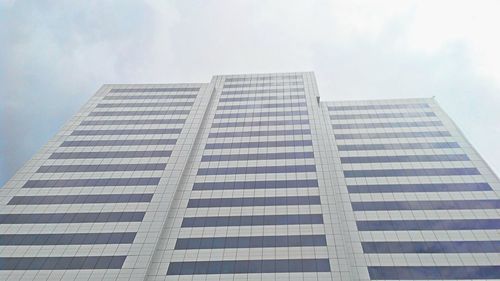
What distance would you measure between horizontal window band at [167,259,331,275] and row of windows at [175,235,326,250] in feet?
7.50

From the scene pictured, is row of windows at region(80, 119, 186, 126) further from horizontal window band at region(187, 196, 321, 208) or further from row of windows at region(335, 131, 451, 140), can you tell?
row of windows at region(335, 131, 451, 140)

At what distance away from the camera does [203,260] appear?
3972 cm

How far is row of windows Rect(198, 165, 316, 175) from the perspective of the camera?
51844 millimetres

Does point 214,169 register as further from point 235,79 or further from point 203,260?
point 235,79

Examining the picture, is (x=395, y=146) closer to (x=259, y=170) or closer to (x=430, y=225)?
(x=430, y=225)

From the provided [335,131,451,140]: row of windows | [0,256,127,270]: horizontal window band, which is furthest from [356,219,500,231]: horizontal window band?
[0,256,127,270]: horizontal window band

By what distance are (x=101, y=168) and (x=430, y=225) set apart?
172 ft

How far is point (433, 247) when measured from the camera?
4047 centimetres

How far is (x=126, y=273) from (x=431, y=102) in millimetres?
68571

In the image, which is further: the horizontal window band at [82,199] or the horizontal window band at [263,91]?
the horizontal window band at [263,91]

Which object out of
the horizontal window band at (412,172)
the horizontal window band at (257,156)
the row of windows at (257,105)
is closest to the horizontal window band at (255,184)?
the horizontal window band at (257,156)

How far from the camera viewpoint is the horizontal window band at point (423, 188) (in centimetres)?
4872

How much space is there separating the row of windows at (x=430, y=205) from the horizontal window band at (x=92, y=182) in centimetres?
3346

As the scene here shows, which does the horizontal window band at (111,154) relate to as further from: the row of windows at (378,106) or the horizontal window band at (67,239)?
the row of windows at (378,106)
